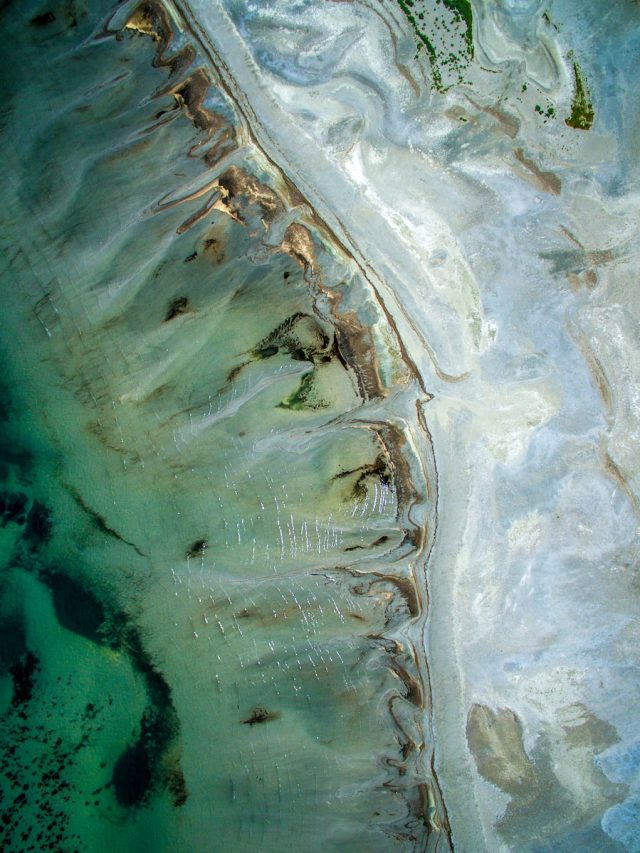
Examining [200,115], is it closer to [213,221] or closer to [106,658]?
[213,221]

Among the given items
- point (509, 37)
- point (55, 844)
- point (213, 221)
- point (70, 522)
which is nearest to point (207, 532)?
point (70, 522)

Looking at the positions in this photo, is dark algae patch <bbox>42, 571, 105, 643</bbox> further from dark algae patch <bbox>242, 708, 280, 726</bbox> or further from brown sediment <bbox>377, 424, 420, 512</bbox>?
brown sediment <bbox>377, 424, 420, 512</bbox>

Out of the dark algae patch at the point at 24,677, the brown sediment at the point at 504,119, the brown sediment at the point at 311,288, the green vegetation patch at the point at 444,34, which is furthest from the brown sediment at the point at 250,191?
the dark algae patch at the point at 24,677

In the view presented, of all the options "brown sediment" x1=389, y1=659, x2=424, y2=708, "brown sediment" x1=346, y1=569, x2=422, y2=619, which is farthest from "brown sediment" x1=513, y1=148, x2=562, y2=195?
"brown sediment" x1=389, y1=659, x2=424, y2=708

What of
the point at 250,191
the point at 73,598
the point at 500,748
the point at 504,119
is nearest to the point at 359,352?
the point at 250,191

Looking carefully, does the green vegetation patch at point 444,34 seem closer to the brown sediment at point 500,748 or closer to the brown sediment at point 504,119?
the brown sediment at point 504,119

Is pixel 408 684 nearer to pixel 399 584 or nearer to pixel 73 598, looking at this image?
pixel 399 584

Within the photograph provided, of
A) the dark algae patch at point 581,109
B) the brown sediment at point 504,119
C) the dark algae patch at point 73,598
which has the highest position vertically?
the brown sediment at point 504,119
